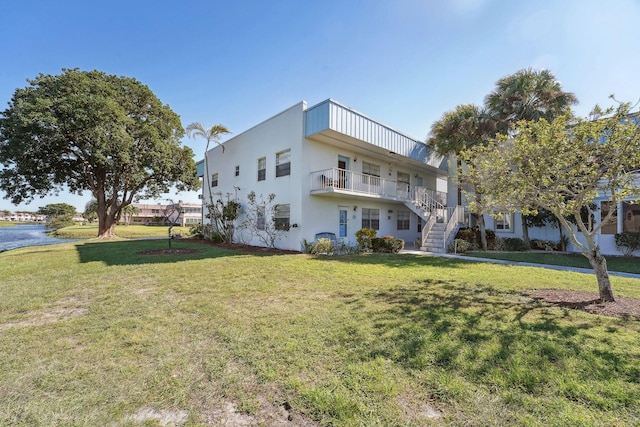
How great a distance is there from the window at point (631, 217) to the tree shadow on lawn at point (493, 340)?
1162cm

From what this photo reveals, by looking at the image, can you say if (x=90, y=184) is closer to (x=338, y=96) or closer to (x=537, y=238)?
(x=338, y=96)

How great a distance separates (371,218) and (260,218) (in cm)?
619

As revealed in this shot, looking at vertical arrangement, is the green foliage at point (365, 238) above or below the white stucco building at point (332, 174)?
below

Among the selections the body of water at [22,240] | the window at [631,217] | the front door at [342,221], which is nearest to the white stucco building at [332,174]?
the front door at [342,221]

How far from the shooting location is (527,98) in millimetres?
12586

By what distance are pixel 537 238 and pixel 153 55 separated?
2001cm

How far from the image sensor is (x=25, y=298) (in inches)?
200

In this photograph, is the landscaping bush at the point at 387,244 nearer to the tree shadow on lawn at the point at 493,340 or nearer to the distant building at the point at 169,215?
the tree shadow on lawn at the point at 493,340

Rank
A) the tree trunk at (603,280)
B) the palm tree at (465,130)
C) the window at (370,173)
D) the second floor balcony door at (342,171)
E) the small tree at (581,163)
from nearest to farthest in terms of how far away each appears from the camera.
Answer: the small tree at (581,163) < the tree trunk at (603,280) < the second floor balcony door at (342,171) < the palm tree at (465,130) < the window at (370,173)

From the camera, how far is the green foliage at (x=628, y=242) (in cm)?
1119

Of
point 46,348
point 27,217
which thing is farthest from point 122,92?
point 27,217

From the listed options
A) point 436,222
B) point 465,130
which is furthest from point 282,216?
point 465,130

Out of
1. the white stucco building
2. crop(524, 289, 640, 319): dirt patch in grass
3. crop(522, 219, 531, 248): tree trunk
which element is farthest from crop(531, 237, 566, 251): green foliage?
crop(524, 289, 640, 319): dirt patch in grass

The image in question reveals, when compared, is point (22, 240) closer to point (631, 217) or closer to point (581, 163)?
point (581, 163)
